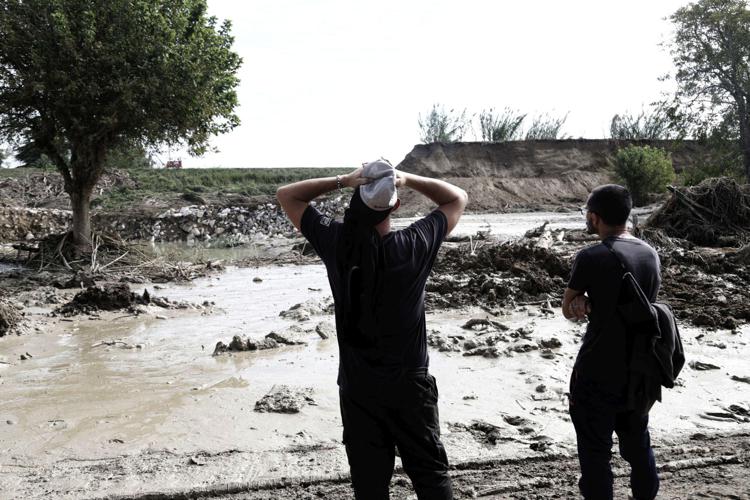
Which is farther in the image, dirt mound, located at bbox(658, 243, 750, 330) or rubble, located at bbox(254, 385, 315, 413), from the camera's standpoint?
dirt mound, located at bbox(658, 243, 750, 330)

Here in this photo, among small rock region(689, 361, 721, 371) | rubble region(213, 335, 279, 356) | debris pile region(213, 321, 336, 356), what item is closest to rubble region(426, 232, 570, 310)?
debris pile region(213, 321, 336, 356)

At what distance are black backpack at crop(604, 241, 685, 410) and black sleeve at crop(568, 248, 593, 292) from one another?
0.13m

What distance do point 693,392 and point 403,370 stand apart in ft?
12.0

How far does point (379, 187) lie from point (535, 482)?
216 cm

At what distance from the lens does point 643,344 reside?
8.84 ft

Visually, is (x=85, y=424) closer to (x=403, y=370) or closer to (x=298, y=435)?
(x=298, y=435)

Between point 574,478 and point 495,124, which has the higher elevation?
point 495,124

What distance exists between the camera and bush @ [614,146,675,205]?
27.4 meters

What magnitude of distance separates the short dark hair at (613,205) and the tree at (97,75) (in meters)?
13.3

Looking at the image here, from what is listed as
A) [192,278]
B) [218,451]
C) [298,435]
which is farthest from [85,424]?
[192,278]

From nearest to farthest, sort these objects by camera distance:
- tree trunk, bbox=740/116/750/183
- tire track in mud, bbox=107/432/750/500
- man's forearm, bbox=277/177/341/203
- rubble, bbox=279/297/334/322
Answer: man's forearm, bbox=277/177/341/203 → tire track in mud, bbox=107/432/750/500 → rubble, bbox=279/297/334/322 → tree trunk, bbox=740/116/750/183

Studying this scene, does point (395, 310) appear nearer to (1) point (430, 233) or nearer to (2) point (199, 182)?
(1) point (430, 233)

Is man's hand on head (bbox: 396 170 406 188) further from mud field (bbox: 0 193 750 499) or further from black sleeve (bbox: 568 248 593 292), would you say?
mud field (bbox: 0 193 750 499)

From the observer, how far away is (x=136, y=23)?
45.9 feet
